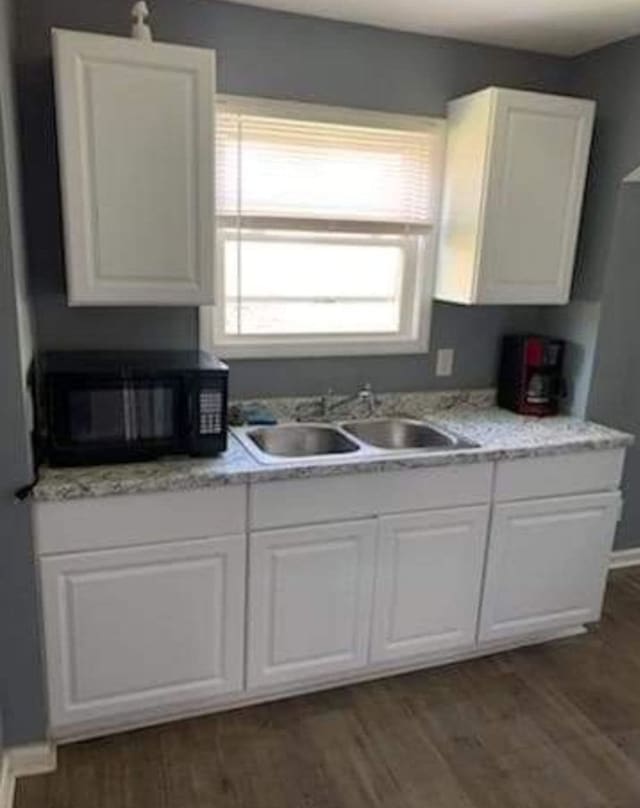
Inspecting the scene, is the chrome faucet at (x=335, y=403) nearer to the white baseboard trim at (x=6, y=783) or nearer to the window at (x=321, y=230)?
the window at (x=321, y=230)

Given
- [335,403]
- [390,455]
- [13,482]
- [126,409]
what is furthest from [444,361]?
[13,482]

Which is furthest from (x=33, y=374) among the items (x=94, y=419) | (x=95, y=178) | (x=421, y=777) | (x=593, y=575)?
(x=593, y=575)

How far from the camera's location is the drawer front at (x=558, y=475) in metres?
2.38

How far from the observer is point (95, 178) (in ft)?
6.29

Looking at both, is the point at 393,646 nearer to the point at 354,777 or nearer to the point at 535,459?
the point at 354,777

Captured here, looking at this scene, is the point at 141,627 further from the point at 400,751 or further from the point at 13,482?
the point at 400,751

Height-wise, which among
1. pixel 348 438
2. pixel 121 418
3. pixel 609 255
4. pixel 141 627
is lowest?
pixel 141 627

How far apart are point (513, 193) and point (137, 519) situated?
1762 millimetres

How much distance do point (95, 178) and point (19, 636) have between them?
1327 mm

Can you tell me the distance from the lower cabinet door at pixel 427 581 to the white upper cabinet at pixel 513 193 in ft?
2.90

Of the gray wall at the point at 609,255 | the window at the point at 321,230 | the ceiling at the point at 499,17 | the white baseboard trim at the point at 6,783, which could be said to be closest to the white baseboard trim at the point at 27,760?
the white baseboard trim at the point at 6,783

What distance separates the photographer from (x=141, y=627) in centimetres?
201

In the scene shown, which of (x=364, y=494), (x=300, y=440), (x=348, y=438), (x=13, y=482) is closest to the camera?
(x=13, y=482)

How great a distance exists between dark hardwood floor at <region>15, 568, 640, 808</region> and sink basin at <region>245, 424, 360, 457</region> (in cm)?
87
